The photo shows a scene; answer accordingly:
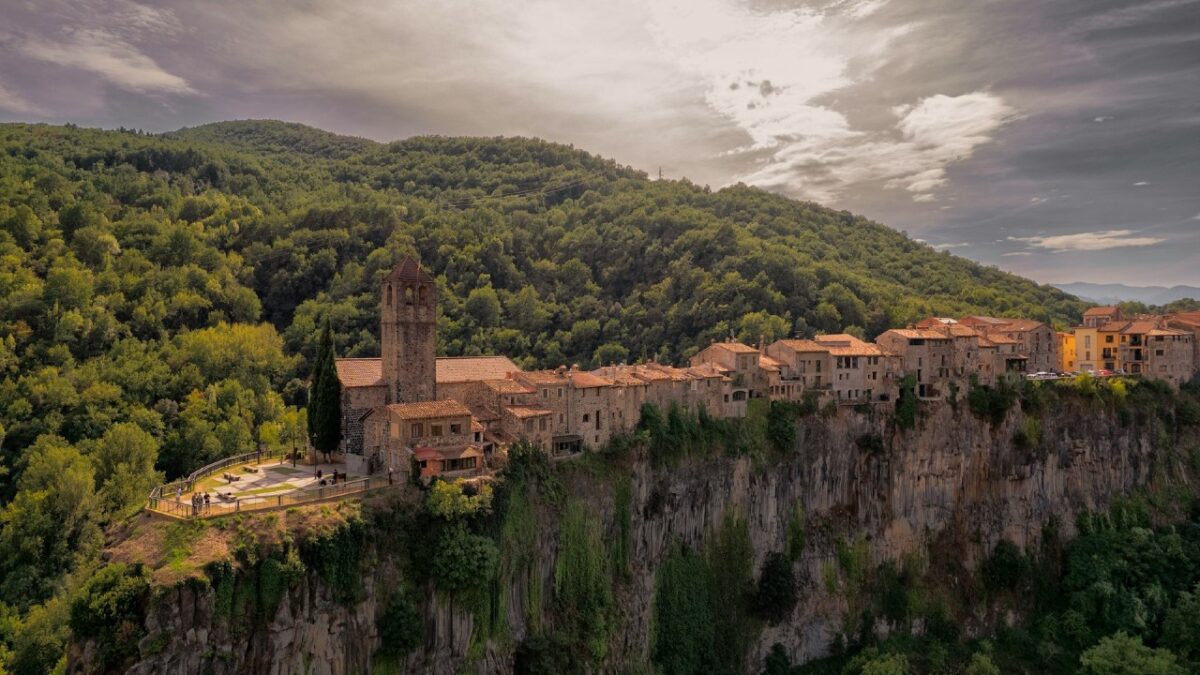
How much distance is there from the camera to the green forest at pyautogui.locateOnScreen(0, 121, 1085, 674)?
186ft

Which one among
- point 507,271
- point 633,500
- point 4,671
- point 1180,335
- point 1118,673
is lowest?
point 1118,673

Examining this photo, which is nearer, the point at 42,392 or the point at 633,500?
the point at 633,500

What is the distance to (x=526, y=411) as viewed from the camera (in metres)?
43.3

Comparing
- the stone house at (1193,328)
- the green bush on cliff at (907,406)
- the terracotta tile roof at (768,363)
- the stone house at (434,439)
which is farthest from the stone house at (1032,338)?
the stone house at (434,439)

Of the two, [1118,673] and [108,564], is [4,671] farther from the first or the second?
[1118,673]

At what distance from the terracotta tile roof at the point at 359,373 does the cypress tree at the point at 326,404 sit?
63 centimetres

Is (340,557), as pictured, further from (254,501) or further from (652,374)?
(652,374)

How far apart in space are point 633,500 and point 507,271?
58835 millimetres

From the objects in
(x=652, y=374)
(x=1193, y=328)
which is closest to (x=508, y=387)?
(x=652, y=374)

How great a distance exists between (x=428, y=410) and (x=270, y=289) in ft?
207

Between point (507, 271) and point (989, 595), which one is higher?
point (507, 271)

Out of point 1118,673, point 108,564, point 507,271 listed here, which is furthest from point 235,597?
point 507,271

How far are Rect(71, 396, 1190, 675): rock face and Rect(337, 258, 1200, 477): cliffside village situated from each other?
11.6ft

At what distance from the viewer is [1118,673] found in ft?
157
